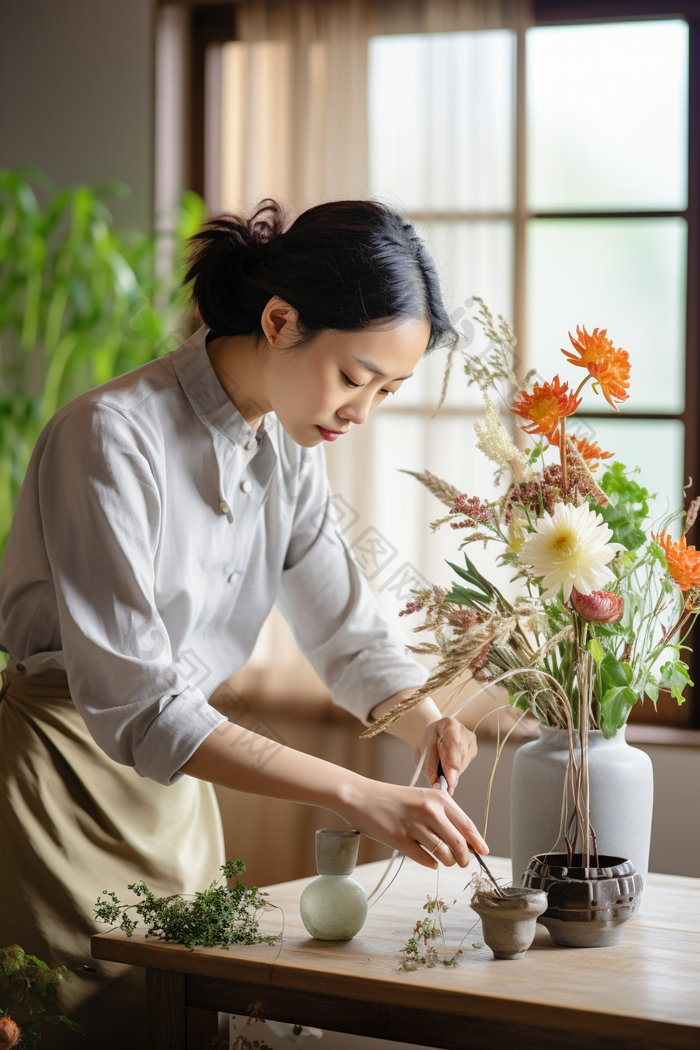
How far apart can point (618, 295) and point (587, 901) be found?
2026 mm

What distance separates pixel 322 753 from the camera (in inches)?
112

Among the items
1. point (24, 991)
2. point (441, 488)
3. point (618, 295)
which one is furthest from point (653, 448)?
point (24, 991)

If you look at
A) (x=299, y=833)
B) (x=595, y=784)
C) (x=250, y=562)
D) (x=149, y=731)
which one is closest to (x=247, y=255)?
(x=250, y=562)

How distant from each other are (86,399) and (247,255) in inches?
11.8

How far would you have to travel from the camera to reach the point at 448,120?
2.72 meters

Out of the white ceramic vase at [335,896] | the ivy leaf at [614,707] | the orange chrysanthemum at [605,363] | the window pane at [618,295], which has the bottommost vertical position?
the white ceramic vase at [335,896]

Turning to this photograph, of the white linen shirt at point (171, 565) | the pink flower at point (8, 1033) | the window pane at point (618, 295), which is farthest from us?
the window pane at point (618, 295)

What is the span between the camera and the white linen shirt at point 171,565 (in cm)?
119

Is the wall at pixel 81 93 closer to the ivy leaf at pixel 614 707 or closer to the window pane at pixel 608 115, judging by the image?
the window pane at pixel 608 115

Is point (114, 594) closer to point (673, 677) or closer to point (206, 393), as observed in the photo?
point (206, 393)

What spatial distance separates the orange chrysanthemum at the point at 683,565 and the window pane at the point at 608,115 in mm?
1829

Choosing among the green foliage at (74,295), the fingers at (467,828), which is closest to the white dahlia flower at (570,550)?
the fingers at (467,828)

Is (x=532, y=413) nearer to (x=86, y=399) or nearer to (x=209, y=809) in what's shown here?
(x=86, y=399)

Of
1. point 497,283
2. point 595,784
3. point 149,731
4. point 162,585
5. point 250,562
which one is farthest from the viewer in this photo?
point 497,283
